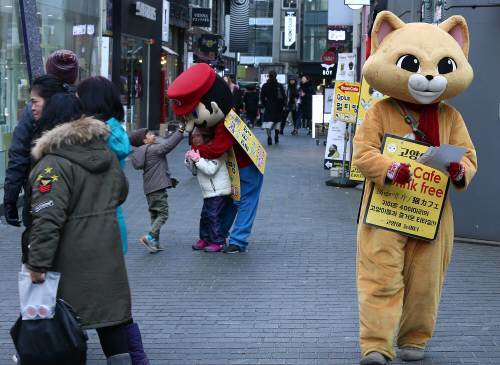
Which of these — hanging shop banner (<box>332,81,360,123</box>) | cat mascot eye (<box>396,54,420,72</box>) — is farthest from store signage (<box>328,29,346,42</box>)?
cat mascot eye (<box>396,54,420,72</box>)

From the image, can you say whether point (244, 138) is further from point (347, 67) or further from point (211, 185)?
point (347, 67)

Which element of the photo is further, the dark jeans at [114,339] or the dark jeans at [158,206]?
the dark jeans at [158,206]

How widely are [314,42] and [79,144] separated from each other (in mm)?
73848

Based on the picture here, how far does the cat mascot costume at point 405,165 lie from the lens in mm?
5336

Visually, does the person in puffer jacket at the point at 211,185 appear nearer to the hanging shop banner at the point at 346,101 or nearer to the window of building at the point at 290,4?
the hanging shop banner at the point at 346,101

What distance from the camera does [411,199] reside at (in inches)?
214

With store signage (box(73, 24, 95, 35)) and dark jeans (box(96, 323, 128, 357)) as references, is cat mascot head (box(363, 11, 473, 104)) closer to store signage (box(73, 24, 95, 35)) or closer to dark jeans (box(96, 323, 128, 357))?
dark jeans (box(96, 323, 128, 357))

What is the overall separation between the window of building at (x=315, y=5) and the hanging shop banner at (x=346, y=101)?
2448 inches

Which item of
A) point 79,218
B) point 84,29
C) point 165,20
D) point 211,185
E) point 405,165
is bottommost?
point 211,185

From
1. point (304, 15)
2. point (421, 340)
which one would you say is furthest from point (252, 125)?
point (304, 15)

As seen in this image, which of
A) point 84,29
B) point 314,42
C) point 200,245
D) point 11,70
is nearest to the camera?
point 200,245

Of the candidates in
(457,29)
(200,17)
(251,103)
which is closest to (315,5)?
(200,17)

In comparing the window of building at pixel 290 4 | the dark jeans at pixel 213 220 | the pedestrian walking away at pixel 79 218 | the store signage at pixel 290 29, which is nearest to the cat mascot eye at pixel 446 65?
the pedestrian walking away at pixel 79 218

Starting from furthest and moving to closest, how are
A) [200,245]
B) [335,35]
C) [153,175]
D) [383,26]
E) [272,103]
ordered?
[335,35] < [272,103] < [200,245] < [153,175] < [383,26]
